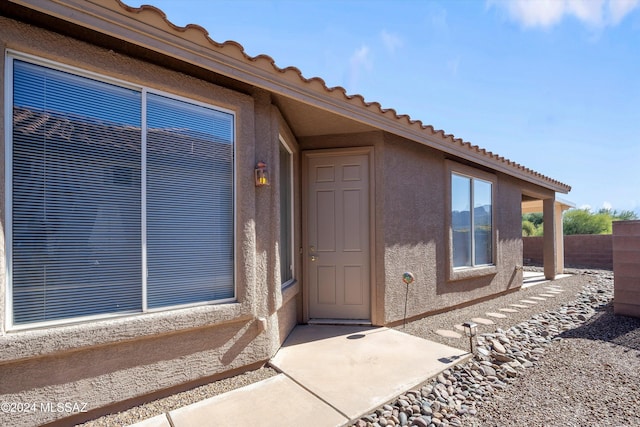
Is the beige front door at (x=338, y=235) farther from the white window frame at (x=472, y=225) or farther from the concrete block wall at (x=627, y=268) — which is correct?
the concrete block wall at (x=627, y=268)

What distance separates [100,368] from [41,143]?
6.78 feet

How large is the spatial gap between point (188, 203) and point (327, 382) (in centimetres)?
256

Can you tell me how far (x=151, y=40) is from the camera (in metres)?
2.82

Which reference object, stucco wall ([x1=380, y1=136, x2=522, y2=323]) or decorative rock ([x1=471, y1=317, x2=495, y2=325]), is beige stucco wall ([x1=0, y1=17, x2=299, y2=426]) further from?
decorative rock ([x1=471, y1=317, x2=495, y2=325])

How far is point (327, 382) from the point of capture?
3.43 metres

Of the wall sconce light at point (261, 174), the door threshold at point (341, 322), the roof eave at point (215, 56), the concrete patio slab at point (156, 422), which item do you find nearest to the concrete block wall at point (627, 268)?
the roof eave at point (215, 56)

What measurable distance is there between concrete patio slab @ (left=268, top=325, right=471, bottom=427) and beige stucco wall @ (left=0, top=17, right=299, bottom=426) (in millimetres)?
491

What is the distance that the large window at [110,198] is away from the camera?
8.35ft

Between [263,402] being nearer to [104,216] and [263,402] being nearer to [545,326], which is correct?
[104,216]

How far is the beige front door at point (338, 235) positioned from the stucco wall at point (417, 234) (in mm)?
398

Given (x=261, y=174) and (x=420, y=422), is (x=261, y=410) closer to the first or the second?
(x=420, y=422)

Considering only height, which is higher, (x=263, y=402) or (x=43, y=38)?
(x=43, y=38)

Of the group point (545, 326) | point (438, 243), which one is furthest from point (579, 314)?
point (438, 243)

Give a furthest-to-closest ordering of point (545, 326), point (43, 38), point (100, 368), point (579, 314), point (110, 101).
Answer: point (579, 314), point (545, 326), point (110, 101), point (100, 368), point (43, 38)
